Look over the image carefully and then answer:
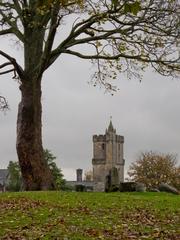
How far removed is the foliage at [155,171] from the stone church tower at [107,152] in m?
31.8

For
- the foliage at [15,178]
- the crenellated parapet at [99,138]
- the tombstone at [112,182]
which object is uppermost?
the crenellated parapet at [99,138]

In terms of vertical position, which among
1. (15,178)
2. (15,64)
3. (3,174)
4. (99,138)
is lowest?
(15,178)

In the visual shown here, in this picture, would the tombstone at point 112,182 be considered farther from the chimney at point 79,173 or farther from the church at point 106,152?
the chimney at point 79,173

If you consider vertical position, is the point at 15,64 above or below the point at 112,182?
above

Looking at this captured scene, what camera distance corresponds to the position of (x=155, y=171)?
85750 mm

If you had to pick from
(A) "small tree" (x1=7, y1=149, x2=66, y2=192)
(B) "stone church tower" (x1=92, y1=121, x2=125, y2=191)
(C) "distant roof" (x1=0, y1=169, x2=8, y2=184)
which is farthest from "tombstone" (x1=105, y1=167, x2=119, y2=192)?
(C) "distant roof" (x1=0, y1=169, x2=8, y2=184)

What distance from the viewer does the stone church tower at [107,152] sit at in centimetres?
12181

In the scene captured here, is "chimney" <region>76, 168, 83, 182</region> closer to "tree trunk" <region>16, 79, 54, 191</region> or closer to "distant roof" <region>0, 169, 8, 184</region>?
"distant roof" <region>0, 169, 8, 184</region>

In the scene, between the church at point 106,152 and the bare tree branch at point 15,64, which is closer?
the bare tree branch at point 15,64

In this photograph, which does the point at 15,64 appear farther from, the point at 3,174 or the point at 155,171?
the point at 3,174

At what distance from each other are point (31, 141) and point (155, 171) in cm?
5953

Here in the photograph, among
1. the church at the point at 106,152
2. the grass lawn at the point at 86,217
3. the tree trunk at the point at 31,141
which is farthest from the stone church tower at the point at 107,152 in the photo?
the grass lawn at the point at 86,217

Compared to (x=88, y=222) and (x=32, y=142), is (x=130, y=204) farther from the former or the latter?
(x=32, y=142)

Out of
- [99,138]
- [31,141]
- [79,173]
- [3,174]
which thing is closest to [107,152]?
[99,138]
